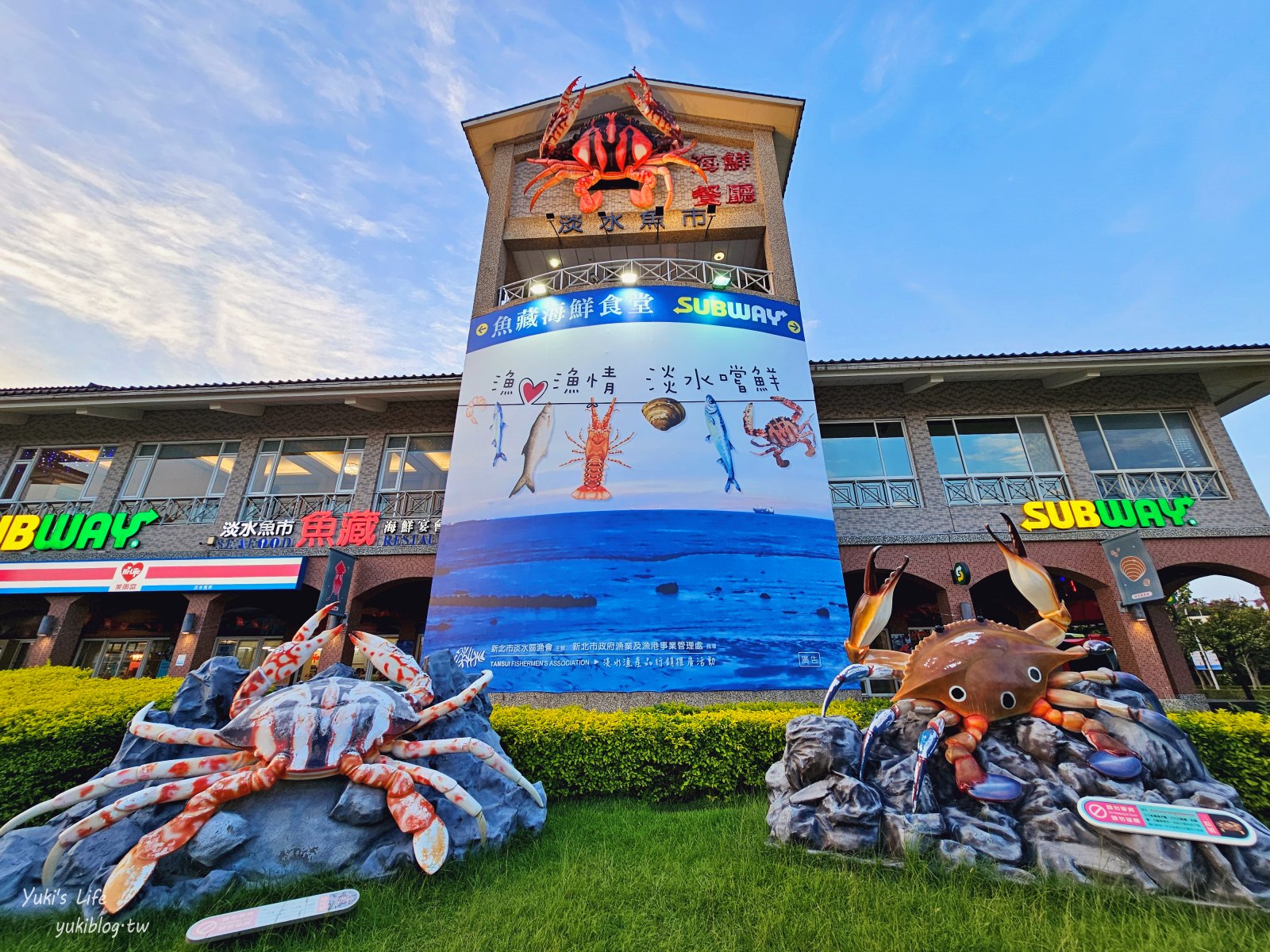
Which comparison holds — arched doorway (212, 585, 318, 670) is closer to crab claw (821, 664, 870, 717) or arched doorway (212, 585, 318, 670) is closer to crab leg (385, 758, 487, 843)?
crab leg (385, 758, 487, 843)

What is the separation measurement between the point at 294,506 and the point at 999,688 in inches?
509

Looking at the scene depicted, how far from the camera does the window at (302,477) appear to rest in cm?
1162

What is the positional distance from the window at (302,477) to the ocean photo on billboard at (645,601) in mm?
4267

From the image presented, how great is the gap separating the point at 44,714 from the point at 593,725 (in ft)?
15.8

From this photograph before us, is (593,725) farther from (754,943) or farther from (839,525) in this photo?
(839,525)

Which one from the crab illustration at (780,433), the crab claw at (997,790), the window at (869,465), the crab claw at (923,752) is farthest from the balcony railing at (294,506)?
the crab claw at (997,790)

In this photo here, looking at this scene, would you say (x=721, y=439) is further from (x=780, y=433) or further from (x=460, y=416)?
(x=460, y=416)

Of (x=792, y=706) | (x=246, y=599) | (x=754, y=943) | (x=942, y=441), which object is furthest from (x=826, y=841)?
(x=246, y=599)

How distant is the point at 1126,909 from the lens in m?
2.75

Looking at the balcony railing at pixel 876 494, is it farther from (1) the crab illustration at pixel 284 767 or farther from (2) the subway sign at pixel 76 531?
(2) the subway sign at pixel 76 531

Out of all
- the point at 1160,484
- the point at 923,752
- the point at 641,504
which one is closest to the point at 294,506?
the point at 641,504

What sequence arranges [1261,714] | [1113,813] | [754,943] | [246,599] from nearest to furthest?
[754,943] < [1113,813] < [1261,714] < [246,599]

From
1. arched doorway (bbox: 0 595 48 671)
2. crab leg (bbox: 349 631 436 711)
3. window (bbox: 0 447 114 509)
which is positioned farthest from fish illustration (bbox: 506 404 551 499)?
arched doorway (bbox: 0 595 48 671)

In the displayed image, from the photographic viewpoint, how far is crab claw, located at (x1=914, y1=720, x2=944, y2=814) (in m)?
3.45
